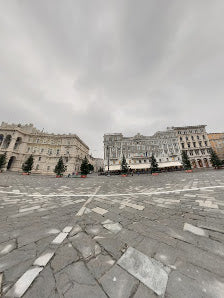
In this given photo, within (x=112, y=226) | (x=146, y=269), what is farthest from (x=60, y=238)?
(x=146, y=269)

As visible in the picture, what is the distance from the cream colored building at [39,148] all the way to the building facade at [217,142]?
45293mm

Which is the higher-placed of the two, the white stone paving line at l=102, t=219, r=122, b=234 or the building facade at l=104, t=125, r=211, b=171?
the building facade at l=104, t=125, r=211, b=171

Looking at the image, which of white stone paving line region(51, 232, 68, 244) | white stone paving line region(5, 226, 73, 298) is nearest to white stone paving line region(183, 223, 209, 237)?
white stone paving line region(51, 232, 68, 244)

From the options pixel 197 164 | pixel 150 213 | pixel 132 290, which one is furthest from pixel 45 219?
pixel 197 164

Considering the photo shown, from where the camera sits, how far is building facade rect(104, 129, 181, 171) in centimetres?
3312

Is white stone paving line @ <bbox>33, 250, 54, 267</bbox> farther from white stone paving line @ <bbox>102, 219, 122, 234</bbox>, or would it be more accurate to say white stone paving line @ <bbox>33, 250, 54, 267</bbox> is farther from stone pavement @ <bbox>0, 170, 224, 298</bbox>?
white stone paving line @ <bbox>102, 219, 122, 234</bbox>

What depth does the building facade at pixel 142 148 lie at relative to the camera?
33125 millimetres

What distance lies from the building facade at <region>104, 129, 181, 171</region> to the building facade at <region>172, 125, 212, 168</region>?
108 inches

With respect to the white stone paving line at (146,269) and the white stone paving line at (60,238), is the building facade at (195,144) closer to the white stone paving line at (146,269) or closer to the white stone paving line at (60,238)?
the white stone paving line at (146,269)

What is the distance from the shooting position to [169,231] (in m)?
2.18

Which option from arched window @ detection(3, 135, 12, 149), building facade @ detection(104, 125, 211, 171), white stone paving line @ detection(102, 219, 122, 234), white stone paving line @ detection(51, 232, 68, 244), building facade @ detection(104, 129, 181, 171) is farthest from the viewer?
building facade @ detection(104, 125, 211, 171)

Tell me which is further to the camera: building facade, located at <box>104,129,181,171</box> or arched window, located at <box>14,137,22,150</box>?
building facade, located at <box>104,129,181,171</box>

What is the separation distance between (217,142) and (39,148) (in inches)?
2272

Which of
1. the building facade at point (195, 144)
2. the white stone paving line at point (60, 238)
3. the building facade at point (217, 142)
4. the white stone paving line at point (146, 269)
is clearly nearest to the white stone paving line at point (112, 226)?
the white stone paving line at point (146, 269)
